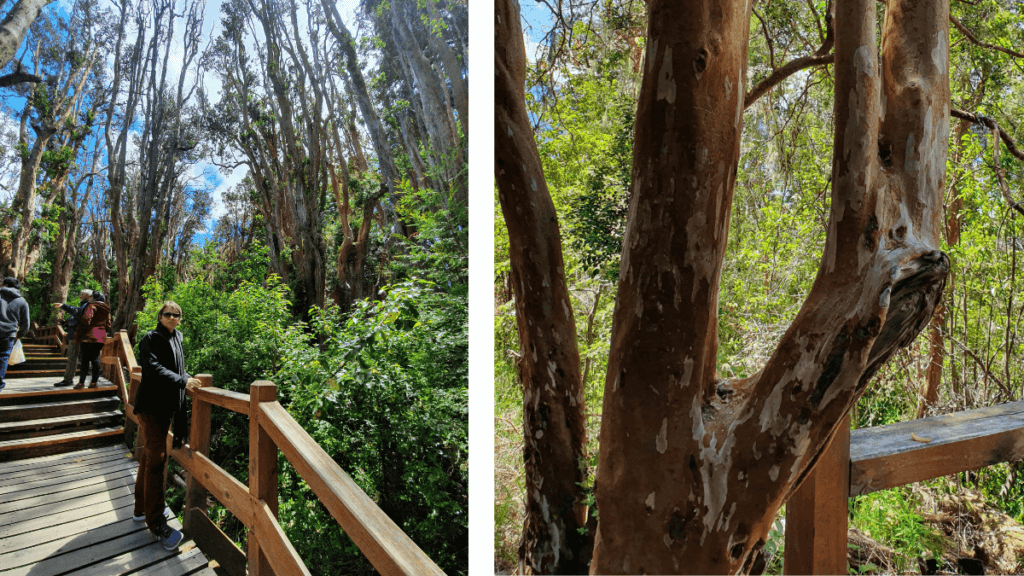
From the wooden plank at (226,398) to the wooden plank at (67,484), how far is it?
0.89ft

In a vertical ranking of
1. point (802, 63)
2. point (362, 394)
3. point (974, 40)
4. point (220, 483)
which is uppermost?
point (974, 40)

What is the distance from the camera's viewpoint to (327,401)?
1.86 metres

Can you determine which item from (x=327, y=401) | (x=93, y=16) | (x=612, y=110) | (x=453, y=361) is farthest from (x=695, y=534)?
(x=612, y=110)

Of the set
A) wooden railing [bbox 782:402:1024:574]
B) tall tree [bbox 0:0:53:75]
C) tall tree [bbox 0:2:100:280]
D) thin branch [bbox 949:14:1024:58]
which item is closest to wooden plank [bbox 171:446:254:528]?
tall tree [bbox 0:2:100:280]

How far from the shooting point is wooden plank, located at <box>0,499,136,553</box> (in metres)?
1.02

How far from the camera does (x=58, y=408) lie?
1234 millimetres

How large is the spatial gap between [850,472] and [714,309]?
1.08 feet

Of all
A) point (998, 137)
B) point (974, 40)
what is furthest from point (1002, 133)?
point (974, 40)

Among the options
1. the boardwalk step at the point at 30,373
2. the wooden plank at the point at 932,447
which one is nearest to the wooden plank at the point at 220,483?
the boardwalk step at the point at 30,373

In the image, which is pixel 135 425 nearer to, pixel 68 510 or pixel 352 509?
pixel 68 510

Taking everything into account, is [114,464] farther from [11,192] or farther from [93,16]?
[93,16]

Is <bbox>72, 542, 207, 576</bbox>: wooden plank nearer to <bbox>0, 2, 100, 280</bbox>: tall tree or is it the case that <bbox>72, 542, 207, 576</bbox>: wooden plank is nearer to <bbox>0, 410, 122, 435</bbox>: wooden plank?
<bbox>0, 410, 122, 435</bbox>: wooden plank

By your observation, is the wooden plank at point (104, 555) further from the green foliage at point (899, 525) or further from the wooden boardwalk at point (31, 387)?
the green foliage at point (899, 525)

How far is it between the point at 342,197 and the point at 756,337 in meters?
2.00
